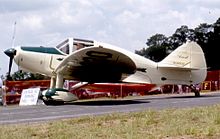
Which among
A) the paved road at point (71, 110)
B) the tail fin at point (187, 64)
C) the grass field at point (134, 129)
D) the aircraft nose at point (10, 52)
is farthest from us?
the tail fin at point (187, 64)

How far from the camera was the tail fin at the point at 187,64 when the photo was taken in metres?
27.0

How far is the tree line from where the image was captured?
286 feet

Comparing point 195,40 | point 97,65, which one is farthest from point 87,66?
point 195,40

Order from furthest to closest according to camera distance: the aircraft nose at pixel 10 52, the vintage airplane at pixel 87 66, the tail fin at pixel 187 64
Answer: the tail fin at pixel 187 64 < the aircraft nose at pixel 10 52 < the vintage airplane at pixel 87 66

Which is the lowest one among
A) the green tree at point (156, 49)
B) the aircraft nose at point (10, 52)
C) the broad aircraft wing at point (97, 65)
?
the broad aircraft wing at point (97, 65)

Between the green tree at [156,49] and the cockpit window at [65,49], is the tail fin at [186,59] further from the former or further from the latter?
the green tree at [156,49]

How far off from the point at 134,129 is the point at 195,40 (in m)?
86.1

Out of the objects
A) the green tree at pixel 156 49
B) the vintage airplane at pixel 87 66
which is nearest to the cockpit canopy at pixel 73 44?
the vintage airplane at pixel 87 66

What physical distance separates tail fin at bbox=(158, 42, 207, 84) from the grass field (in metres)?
15.5

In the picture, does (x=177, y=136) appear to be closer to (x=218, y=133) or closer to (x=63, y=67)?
(x=218, y=133)

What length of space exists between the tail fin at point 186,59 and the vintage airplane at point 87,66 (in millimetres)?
226

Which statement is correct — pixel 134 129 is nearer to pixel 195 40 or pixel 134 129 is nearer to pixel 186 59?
pixel 186 59

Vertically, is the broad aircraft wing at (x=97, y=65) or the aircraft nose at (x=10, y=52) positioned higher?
the aircraft nose at (x=10, y=52)

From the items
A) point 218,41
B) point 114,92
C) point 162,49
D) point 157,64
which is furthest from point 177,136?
point 162,49
